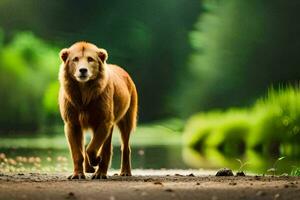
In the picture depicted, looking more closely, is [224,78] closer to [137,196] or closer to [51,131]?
[51,131]

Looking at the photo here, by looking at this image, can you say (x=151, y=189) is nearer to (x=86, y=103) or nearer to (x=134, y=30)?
(x=86, y=103)

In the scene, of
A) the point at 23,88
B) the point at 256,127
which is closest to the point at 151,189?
the point at 256,127

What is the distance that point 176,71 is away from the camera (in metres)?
32.4

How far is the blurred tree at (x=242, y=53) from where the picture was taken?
80.6 feet

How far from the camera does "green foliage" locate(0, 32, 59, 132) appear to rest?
24781 mm

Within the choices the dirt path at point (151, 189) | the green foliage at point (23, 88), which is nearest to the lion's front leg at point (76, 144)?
the dirt path at point (151, 189)

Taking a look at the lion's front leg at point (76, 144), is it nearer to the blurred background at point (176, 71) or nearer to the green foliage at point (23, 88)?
the blurred background at point (176, 71)

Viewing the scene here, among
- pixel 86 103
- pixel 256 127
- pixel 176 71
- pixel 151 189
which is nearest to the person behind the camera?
pixel 151 189

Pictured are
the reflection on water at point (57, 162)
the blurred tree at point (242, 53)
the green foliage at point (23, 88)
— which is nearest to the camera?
the reflection on water at point (57, 162)

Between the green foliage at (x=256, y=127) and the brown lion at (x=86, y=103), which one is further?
the green foliage at (x=256, y=127)

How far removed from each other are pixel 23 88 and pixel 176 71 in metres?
8.46

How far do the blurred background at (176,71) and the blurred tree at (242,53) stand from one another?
41mm

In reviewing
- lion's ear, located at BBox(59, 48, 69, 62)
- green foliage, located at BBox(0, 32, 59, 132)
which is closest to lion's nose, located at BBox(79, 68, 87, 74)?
lion's ear, located at BBox(59, 48, 69, 62)

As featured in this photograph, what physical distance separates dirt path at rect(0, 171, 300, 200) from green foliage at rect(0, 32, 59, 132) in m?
18.0
